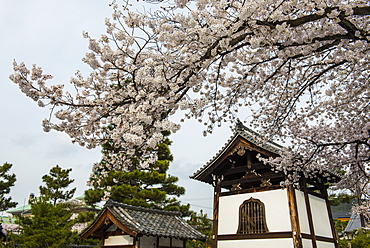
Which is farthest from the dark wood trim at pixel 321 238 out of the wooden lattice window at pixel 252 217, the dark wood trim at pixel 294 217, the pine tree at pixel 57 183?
the pine tree at pixel 57 183

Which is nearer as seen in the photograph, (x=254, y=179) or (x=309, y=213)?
(x=309, y=213)

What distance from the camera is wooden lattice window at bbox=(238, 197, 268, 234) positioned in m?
8.95

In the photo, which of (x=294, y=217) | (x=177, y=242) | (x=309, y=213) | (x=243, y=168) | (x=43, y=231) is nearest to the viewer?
(x=294, y=217)

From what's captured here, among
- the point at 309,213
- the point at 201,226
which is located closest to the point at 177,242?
the point at 309,213

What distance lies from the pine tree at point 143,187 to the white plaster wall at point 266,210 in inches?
206

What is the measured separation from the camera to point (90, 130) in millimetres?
4090

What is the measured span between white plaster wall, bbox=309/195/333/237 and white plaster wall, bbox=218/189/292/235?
1399 mm

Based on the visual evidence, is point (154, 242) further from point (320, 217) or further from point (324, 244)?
point (320, 217)

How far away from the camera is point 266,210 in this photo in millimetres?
8992

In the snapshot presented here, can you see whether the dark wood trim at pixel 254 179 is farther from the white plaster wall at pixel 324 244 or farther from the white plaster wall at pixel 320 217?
the white plaster wall at pixel 324 244

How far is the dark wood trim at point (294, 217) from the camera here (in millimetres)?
8031

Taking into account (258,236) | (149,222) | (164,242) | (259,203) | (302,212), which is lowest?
(164,242)

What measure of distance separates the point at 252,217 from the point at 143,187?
292 inches

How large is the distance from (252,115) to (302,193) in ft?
14.6
